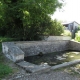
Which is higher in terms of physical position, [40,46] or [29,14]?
[29,14]

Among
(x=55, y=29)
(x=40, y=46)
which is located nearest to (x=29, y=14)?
(x=40, y=46)

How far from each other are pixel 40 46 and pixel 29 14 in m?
3.36

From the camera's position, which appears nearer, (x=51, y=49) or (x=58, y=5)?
(x=58, y=5)

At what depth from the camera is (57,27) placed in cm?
1709

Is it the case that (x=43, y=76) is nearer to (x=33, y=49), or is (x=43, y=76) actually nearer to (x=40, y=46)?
(x=33, y=49)

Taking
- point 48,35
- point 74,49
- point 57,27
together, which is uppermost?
point 57,27

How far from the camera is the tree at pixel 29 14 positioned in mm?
11148

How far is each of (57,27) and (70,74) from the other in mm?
11537

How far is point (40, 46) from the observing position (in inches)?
490

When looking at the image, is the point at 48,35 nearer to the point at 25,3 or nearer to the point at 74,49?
the point at 74,49

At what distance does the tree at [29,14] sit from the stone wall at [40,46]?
51.6 inches

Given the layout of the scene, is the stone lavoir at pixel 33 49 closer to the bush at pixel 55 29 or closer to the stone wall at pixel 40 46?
the stone wall at pixel 40 46

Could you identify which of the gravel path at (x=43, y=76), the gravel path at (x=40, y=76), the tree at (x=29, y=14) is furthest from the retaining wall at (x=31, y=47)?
the gravel path at (x=43, y=76)

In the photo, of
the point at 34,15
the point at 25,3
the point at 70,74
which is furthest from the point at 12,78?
Answer: the point at 34,15
